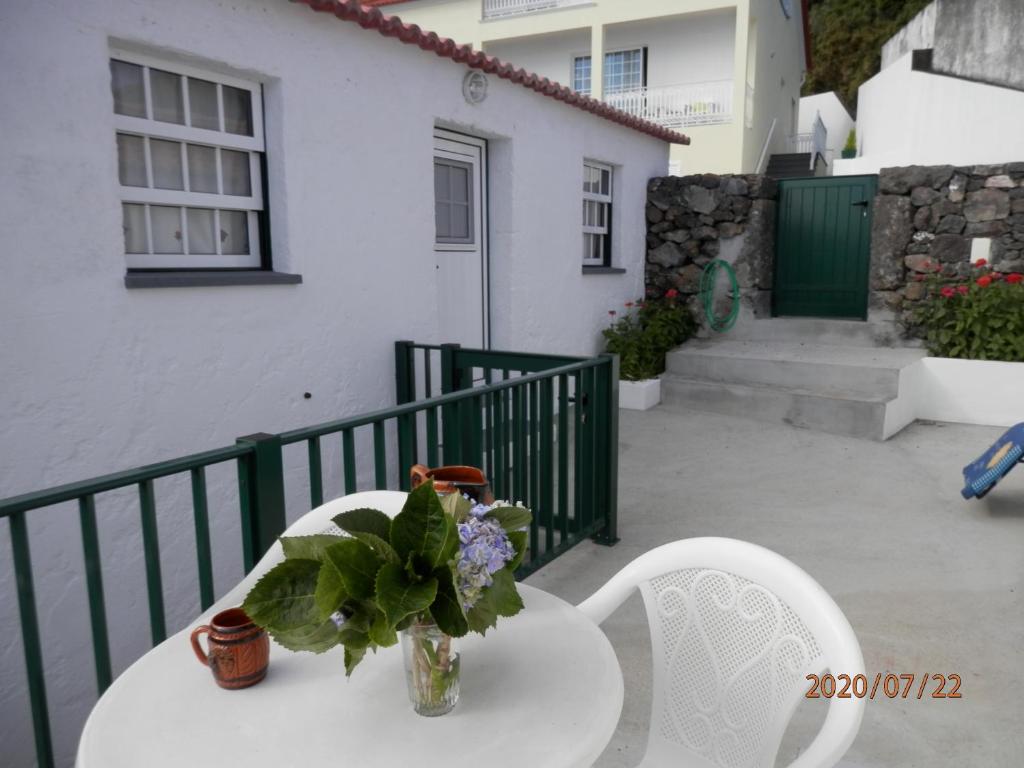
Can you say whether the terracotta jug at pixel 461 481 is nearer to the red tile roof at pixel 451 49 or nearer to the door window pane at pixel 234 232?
the door window pane at pixel 234 232

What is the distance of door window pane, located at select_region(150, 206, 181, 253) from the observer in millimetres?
3553

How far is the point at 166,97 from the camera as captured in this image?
11.6 feet

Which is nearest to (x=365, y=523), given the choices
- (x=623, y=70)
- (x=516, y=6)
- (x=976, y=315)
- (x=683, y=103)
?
(x=976, y=315)

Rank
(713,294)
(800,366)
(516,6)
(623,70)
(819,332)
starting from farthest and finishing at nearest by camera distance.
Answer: (516,6) < (623,70) < (713,294) < (819,332) < (800,366)

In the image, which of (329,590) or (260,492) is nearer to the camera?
(329,590)

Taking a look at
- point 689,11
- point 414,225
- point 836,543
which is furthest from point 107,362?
point 689,11

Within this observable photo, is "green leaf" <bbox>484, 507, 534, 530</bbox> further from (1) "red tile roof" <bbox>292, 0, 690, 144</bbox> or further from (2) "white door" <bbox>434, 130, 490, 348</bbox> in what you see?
(2) "white door" <bbox>434, 130, 490, 348</bbox>

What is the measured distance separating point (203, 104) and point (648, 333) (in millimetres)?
5005

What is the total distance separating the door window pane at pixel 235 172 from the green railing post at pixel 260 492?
2188 mm

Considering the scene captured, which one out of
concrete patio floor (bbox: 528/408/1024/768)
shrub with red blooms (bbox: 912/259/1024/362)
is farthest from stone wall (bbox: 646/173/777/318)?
concrete patio floor (bbox: 528/408/1024/768)

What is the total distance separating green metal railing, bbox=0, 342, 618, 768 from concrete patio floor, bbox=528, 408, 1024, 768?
1.47 feet

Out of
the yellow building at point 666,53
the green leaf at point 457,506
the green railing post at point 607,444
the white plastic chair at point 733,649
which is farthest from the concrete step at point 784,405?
the yellow building at point 666,53

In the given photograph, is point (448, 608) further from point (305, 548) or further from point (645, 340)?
point (645, 340)

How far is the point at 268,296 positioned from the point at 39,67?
1.39 meters
